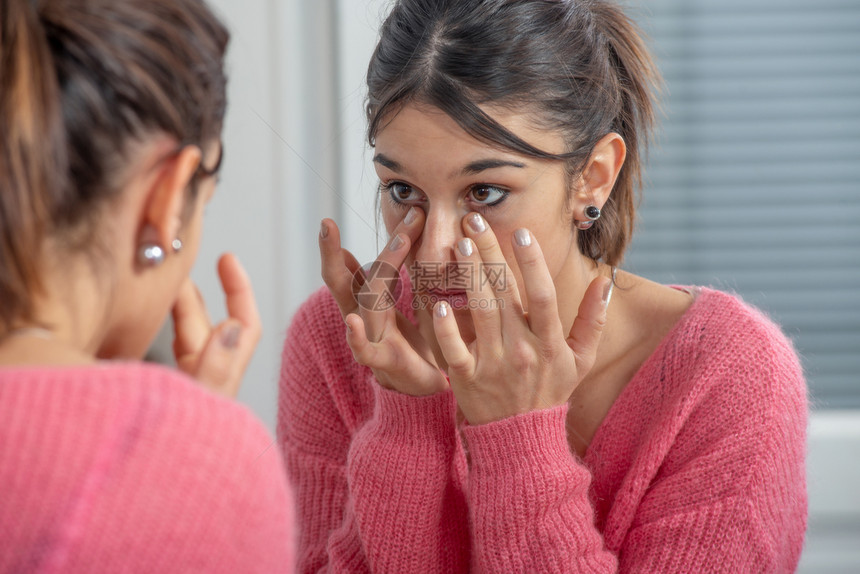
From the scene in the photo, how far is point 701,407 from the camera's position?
0.85 metres

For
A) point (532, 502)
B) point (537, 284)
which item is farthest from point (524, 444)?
point (537, 284)

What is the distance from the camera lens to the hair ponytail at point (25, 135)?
1.44 feet

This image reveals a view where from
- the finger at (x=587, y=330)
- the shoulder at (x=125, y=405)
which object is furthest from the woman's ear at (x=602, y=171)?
the shoulder at (x=125, y=405)

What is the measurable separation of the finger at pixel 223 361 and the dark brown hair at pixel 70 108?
0.12 metres

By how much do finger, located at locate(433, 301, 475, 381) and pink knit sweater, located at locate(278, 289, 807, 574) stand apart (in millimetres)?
58

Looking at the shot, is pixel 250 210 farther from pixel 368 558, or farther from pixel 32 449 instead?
pixel 32 449

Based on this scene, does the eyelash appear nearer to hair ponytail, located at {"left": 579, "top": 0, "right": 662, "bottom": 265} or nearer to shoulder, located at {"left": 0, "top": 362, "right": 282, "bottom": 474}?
hair ponytail, located at {"left": 579, "top": 0, "right": 662, "bottom": 265}

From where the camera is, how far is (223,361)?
557 mm

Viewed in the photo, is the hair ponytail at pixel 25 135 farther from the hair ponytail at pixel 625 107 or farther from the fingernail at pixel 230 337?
the hair ponytail at pixel 625 107

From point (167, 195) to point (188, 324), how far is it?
13 centimetres

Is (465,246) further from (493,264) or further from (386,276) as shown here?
(386,276)

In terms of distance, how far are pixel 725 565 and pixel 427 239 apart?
41cm

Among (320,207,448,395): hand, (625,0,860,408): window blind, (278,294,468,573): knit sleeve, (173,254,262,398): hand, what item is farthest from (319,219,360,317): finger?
(625,0,860,408): window blind

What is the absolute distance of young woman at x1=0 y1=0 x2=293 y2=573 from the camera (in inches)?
17.1
